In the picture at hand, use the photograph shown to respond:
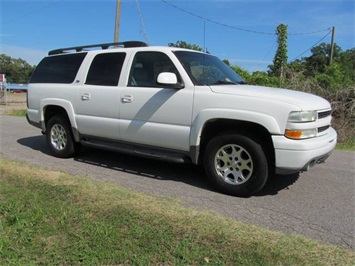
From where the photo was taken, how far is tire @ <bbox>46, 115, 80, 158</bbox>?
6840mm

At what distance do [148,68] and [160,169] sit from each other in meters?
1.72

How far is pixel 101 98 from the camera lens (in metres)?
6.05

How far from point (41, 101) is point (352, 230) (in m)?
5.80

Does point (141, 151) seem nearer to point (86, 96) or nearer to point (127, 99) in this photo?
point (127, 99)

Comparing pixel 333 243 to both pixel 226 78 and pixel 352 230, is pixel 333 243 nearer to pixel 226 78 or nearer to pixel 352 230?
pixel 352 230

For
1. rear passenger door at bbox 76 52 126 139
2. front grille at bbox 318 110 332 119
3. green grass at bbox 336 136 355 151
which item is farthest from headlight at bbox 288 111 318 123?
green grass at bbox 336 136 355 151

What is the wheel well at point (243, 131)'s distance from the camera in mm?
4676

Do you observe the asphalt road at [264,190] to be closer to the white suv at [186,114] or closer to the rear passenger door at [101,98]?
the white suv at [186,114]

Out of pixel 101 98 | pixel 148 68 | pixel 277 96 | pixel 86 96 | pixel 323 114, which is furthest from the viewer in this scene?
pixel 86 96

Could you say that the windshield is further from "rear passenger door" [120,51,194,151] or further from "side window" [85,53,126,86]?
"side window" [85,53,126,86]

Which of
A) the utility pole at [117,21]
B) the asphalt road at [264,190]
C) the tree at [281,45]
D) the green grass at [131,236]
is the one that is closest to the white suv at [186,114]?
the asphalt road at [264,190]

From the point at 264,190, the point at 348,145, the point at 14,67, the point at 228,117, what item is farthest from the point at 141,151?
the point at 14,67

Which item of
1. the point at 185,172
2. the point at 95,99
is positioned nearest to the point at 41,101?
the point at 95,99

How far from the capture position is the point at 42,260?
121 inches
